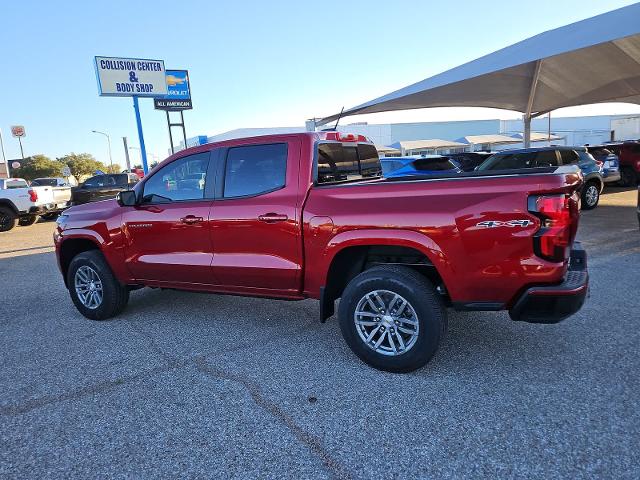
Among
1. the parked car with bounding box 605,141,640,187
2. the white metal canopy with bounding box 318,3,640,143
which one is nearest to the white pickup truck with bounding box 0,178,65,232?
the white metal canopy with bounding box 318,3,640,143

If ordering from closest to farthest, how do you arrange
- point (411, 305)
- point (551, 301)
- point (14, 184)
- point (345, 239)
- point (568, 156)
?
point (551, 301) < point (411, 305) < point (345, 239) < point (568, 156) < point (14, 184)

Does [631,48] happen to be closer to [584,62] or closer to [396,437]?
[584,62]

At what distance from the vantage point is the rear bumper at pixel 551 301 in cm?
Result: 276

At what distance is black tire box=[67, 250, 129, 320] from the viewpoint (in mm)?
4734

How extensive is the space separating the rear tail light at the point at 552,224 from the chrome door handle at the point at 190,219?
2.82m

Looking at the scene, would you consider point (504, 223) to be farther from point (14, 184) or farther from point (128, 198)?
point (14, 184)

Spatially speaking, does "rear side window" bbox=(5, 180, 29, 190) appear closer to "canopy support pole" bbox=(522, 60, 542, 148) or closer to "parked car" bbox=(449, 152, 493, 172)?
"parked car" bbox=(449, 152, 493, 172)

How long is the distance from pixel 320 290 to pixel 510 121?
77913 millimetres

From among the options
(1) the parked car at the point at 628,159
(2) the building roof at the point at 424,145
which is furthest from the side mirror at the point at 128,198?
(2) the building roof at the point at 424,145

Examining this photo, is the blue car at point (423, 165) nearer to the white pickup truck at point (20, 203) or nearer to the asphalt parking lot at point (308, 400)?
the asphalt parking lot at point (308, 400)

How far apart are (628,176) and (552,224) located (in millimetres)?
16157

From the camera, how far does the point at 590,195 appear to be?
1116 centimetres

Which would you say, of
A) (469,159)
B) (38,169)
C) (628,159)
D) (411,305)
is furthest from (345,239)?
(38,169)

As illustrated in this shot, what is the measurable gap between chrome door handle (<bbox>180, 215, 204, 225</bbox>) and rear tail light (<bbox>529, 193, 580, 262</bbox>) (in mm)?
2820
